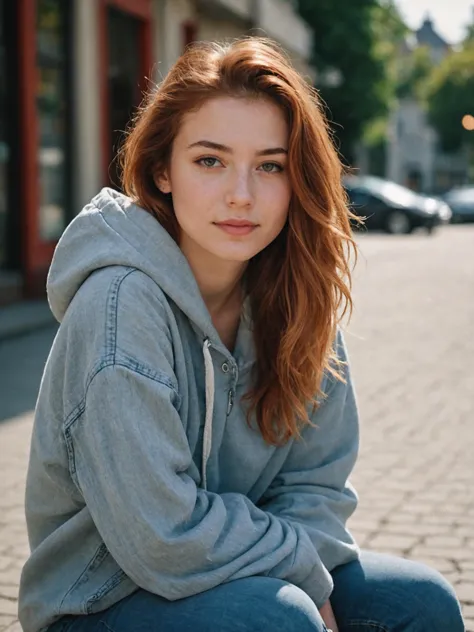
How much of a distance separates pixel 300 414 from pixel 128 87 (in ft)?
46.6

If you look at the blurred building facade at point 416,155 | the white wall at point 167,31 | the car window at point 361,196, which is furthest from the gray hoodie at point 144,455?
the blurred building facade at point 416,155

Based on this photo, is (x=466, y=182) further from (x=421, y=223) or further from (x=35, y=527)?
(x=35, y=527)

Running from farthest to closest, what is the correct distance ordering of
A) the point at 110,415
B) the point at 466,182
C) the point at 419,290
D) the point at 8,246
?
the point at 466,182
the point at 419,290
the point at 8,246
the point at 110,415

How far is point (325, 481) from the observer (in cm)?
272

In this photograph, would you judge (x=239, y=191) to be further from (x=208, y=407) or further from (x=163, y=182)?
(x=208, y=407)

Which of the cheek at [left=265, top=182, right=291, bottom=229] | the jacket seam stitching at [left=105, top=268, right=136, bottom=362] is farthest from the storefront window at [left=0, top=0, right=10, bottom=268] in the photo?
the jacket seam stitching at [left=105, top=268, right=136, bottom=362]

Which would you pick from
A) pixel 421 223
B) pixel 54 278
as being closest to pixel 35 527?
pixel 54 278

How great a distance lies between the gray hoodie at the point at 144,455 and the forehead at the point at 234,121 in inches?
9.2

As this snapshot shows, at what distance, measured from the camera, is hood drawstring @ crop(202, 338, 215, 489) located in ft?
8.06

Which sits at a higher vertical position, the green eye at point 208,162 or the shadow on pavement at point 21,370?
the green eye at point 208,162

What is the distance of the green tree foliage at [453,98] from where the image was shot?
235 feet

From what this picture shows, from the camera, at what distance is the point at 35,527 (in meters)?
2.50

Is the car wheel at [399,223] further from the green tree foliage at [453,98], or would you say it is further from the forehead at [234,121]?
the green tree foliage at [453,98]

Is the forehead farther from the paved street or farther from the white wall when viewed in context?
the white wall
